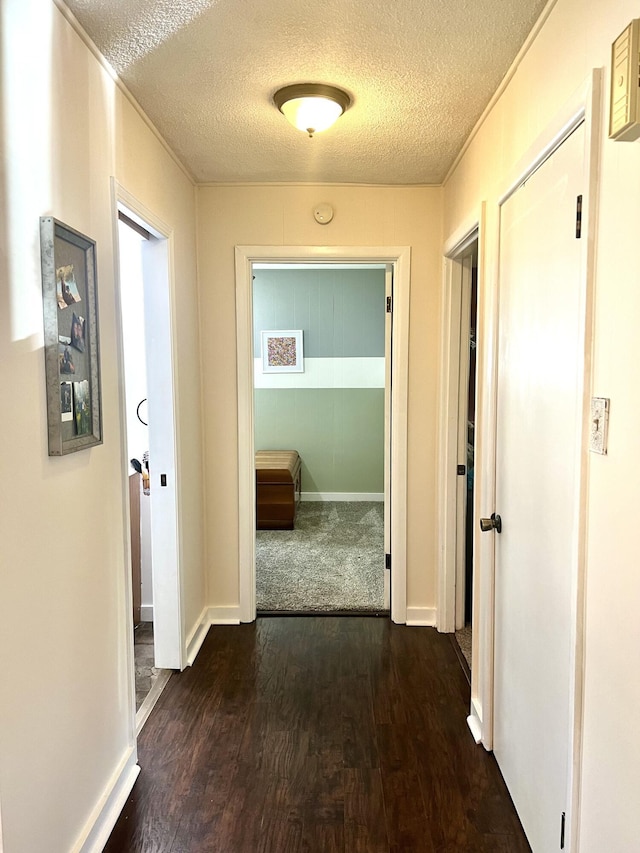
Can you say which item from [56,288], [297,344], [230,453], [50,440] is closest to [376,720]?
[230,453]

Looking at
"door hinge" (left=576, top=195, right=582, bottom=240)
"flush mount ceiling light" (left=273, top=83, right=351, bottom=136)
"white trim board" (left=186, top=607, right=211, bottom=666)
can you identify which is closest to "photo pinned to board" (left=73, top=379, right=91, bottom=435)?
"flush mount ceiling light" (left=273, top=83, right=351, bottom=136)

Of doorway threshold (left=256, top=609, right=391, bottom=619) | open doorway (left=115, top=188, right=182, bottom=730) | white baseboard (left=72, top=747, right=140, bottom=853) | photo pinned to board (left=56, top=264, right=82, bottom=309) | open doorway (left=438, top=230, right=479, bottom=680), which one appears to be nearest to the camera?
photo pinned to board (left=56, top=264, right=82, bottom=309)

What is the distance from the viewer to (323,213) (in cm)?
291

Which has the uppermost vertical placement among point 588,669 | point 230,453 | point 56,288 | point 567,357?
point 56,288

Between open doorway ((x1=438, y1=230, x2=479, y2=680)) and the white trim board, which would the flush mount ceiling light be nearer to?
open doorway ((x1=438, y1=230, x2=479, y2=680))

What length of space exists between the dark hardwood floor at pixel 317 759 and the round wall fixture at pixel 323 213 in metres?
2.27

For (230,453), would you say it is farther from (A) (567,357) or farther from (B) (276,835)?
(A) (567,357)

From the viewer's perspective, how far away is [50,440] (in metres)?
1.38

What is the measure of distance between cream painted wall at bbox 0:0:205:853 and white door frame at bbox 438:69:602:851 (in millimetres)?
1283

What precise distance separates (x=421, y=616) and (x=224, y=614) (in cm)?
114

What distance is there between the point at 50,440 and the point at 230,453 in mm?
1694

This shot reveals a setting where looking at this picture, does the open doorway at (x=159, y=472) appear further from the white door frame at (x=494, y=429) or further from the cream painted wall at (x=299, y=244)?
the white door frame at (x=494, y=429)

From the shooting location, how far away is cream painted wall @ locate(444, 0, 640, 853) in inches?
40.5

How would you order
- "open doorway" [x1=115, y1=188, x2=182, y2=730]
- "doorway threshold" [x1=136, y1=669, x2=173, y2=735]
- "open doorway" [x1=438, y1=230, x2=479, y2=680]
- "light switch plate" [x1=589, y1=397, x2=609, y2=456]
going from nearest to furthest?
"light switch plate" [x1=589, y1=397, x2=609, y2=456], "doorway threshold" [x1=136, y1=669, x2=173, y2=735], "open doorway" [x1=115, y1=188, x2=182, y2=730], "open doorway" [x1=438, y1=230, x2=479, y2=680]
